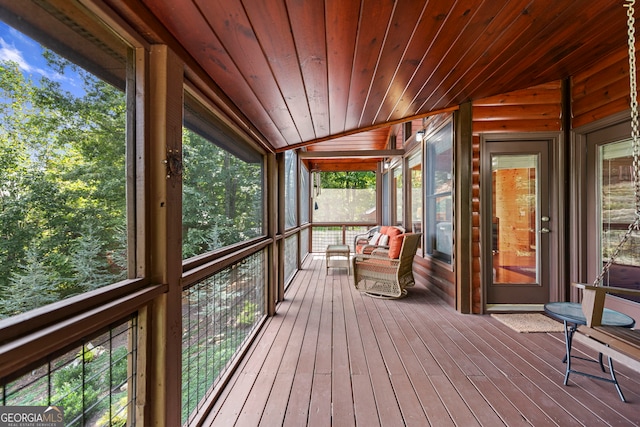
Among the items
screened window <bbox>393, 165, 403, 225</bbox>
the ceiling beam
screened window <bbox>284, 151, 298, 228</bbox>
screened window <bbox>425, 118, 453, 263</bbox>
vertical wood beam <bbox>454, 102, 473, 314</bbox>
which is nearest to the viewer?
vertical wood beam <bbox>454, 102, 473, 314</bbox>

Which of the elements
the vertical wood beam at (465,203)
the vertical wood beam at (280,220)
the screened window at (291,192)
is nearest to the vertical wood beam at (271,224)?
the vertical wood beam at (280,220)

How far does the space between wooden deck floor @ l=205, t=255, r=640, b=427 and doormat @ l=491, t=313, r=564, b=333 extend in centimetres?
10

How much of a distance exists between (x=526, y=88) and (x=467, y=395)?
301 cm

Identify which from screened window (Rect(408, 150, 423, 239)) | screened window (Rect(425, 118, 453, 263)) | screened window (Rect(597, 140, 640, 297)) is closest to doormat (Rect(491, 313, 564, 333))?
screened window (Rect(597, 140, 640, 297))

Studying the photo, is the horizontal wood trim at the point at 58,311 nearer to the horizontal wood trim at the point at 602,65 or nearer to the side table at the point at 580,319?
the side table at the point at 580,319

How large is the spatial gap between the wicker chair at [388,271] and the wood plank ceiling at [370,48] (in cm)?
177

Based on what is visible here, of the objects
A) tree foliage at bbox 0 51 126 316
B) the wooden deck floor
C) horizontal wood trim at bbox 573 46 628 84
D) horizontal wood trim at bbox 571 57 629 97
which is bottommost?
the wooden deck floor

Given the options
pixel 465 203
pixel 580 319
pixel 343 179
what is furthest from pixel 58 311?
pixel 343 179

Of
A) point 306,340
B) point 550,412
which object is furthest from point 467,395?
point 306,340

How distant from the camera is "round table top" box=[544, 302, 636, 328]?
1.52m

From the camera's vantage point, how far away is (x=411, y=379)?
1.74 m

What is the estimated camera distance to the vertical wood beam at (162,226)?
3.37 ft

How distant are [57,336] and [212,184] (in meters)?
1.06

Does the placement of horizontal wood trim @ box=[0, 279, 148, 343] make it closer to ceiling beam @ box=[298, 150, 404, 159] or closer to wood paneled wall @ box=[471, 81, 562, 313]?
wood paneled wall @ box=[471, 81, 562, 313]
